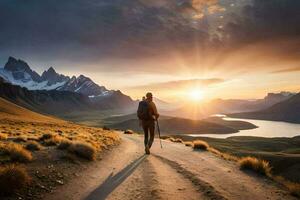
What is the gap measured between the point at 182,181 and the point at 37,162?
6.19 metres

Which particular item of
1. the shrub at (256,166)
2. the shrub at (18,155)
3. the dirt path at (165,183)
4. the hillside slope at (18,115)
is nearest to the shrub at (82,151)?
the dirt path at (165,183)

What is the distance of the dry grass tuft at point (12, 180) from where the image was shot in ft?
29.3

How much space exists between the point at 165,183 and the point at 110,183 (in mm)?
2156

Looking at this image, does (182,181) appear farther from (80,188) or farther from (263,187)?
(80,188)

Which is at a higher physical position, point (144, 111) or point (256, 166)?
point (144, 111)

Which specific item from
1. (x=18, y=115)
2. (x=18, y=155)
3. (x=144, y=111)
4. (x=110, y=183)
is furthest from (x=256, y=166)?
(x=18, y=115)

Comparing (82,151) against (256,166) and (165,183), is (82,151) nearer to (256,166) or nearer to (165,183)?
(165,183)

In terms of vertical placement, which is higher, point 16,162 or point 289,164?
point 16,162

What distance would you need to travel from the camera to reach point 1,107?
128125 millimetres

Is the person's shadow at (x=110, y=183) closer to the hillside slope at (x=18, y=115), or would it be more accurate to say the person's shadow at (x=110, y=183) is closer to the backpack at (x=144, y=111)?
the backpack at (x=144, y=111)

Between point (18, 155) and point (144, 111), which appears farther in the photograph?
point (144, 111)

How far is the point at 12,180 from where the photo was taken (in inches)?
363

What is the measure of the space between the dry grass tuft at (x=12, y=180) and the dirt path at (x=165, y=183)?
1.03 m

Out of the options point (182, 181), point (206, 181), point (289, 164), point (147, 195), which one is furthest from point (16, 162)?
point (289, 164)
